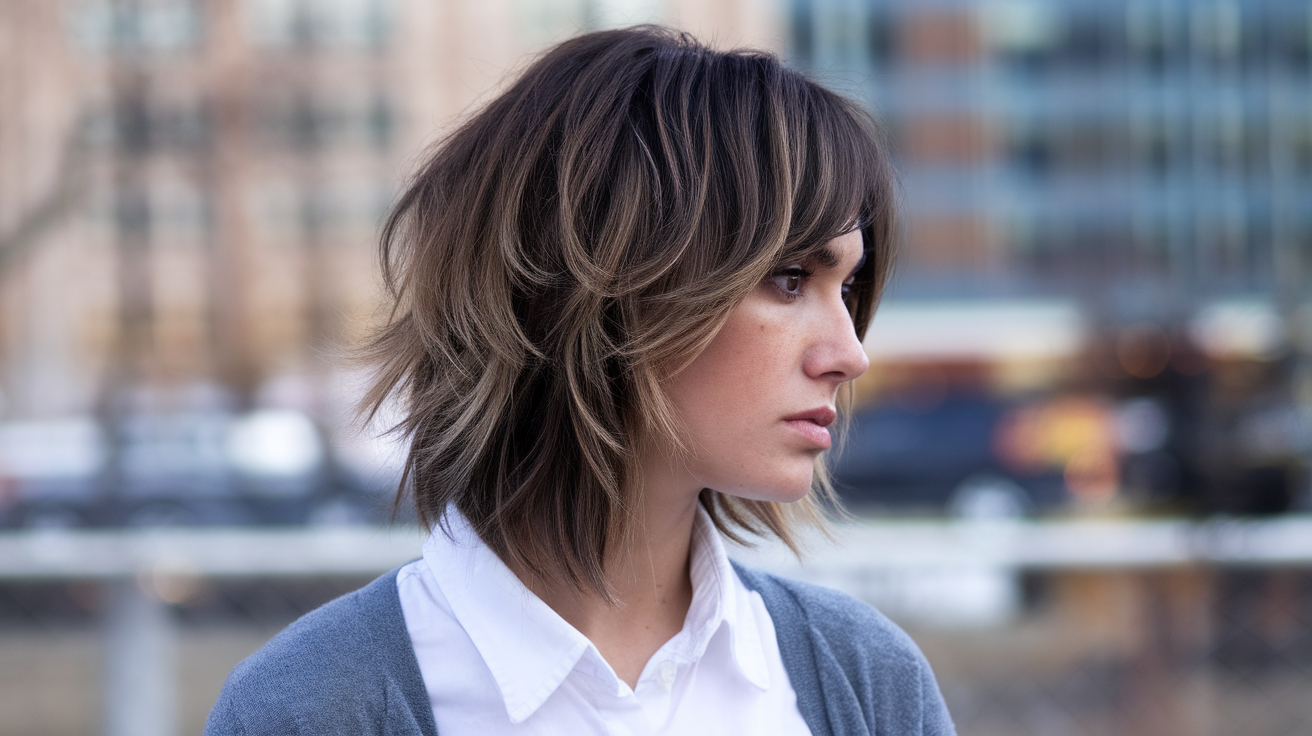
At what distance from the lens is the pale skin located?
1358mm

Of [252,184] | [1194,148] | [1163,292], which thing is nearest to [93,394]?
[252,184]

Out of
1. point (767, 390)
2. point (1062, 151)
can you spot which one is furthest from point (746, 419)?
point (1062, 151)

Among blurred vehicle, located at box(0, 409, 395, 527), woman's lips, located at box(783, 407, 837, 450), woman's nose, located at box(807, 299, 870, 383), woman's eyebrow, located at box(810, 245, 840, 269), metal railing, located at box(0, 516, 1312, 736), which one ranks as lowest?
blurred vehicle, located at box(0, 409, 395, 527)

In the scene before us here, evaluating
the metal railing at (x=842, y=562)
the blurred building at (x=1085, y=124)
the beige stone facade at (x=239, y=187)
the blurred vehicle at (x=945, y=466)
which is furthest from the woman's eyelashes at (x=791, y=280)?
the blurred building at (x=1085, y=124)

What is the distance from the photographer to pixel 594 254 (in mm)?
1344

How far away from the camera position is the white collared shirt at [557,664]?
4.25 feet

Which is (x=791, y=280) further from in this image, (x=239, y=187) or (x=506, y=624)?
(x=239, y=187)

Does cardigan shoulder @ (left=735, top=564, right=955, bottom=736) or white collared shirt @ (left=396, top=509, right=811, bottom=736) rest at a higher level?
white collared shirt @ (left=396, top=509, right=811, bottom=736)

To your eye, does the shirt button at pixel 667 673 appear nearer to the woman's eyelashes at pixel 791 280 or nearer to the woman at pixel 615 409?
the woman at pixel 615 409

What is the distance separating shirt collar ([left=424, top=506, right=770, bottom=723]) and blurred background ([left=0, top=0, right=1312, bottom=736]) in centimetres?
37

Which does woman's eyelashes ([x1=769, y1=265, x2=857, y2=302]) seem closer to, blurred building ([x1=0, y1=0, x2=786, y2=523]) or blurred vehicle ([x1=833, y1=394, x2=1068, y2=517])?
blurred vehicle ([x1=833, y1=394, x2=1068, y2=517])

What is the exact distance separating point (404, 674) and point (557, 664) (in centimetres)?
16

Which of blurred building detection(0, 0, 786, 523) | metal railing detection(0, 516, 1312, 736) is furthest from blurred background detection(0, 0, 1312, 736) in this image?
blurred building detection(0, 0, 786, 523)

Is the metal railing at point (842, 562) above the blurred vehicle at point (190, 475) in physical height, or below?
above
